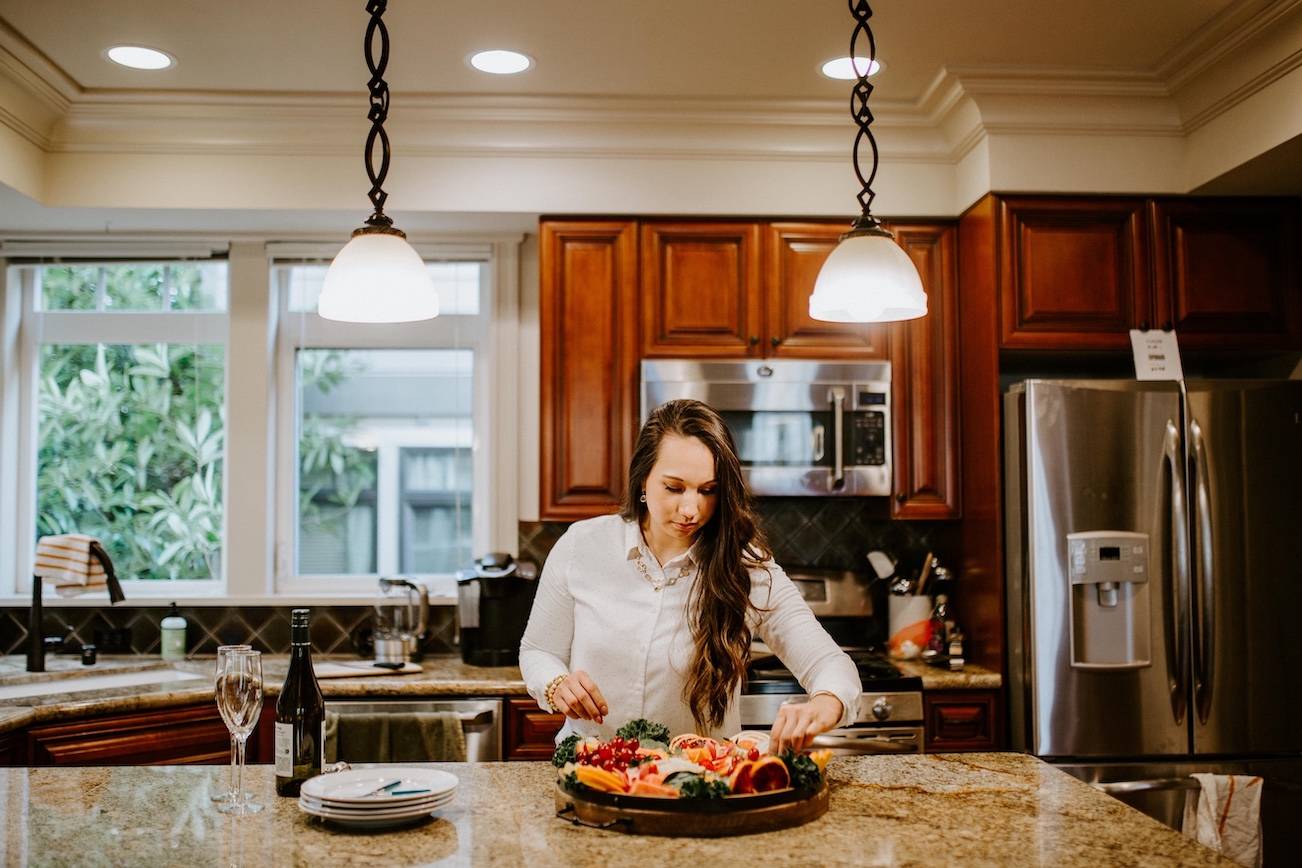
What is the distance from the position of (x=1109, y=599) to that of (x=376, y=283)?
7.35 feet

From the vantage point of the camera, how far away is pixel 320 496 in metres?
4.08

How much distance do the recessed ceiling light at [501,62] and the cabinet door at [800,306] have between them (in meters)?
0.94

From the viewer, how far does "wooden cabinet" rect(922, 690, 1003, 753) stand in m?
3.31

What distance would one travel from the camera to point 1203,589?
316 centimetres

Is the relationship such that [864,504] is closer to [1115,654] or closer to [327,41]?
[1115,654]

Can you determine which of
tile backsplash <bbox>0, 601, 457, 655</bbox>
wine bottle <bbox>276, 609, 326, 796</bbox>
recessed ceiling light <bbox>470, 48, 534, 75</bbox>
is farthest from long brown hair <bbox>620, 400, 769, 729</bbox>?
tile backsplash <bbox>0, 601, 457, 655</bbox>

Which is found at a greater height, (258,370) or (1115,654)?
(258,370)

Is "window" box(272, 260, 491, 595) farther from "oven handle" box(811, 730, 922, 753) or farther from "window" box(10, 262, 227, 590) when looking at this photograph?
"oven handle" box(811, 730, 922, 753)

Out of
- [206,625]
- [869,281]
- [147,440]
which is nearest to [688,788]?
[869,281]

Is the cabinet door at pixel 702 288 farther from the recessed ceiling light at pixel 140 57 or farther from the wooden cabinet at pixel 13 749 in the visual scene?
the wooden cabinet at pixel 13 749

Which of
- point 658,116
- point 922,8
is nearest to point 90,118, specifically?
point 658,116

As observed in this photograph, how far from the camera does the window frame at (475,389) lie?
4.02 m

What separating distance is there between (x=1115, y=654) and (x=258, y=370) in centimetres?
292

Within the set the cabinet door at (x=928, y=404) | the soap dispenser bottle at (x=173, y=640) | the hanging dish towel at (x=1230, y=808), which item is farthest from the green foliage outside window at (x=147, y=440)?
the hanging dish towel at (x=1230, y=808)
